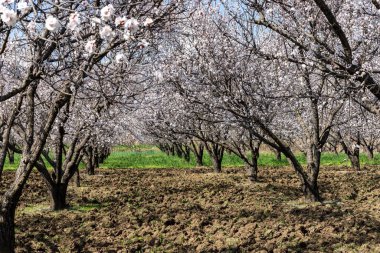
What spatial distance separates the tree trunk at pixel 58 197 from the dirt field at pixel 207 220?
281 millimetres

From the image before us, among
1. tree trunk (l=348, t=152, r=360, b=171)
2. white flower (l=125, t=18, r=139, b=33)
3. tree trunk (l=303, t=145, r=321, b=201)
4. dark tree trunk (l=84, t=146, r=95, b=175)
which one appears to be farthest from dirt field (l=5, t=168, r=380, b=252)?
dark tree trunk (l=84, t=146, r=95, b=175)

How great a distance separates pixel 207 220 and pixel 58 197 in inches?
184

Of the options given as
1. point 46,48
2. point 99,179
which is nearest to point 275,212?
point 46,48

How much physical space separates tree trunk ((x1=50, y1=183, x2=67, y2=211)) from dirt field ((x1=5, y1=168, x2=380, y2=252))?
281 mm

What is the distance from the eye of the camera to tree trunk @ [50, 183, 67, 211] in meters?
12.1

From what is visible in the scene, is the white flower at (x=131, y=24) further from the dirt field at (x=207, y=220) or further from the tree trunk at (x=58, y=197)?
the tree trunk at (x=58, y=197)

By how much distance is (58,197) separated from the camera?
12234 mm

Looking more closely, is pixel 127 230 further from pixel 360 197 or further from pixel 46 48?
pixel 360 197

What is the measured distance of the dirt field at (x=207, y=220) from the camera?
26.1 ft

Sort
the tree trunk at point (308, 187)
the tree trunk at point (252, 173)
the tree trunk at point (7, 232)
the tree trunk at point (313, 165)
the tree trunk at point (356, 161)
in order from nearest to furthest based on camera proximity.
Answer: the tree trunk at point (7, 232) → the tree trunk at point (308, 187) → the tree trunk at point (313, 165) → the tree trunk at point (252, 173) → the tree trunk at point (356, 161)

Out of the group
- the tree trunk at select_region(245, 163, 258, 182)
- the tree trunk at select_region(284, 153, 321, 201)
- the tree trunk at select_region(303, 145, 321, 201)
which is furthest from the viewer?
the tree trunk at select_region(245, 163, 258, 182)

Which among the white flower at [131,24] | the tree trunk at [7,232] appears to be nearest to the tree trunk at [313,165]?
the tree trunk at [7,232]

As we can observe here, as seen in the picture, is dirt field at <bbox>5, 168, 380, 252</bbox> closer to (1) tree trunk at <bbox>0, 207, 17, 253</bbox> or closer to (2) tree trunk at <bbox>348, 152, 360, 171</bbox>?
(1) tree trunk at <bbox>0, 207, 17, 253</bbox>

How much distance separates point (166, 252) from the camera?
7895 millimetres
